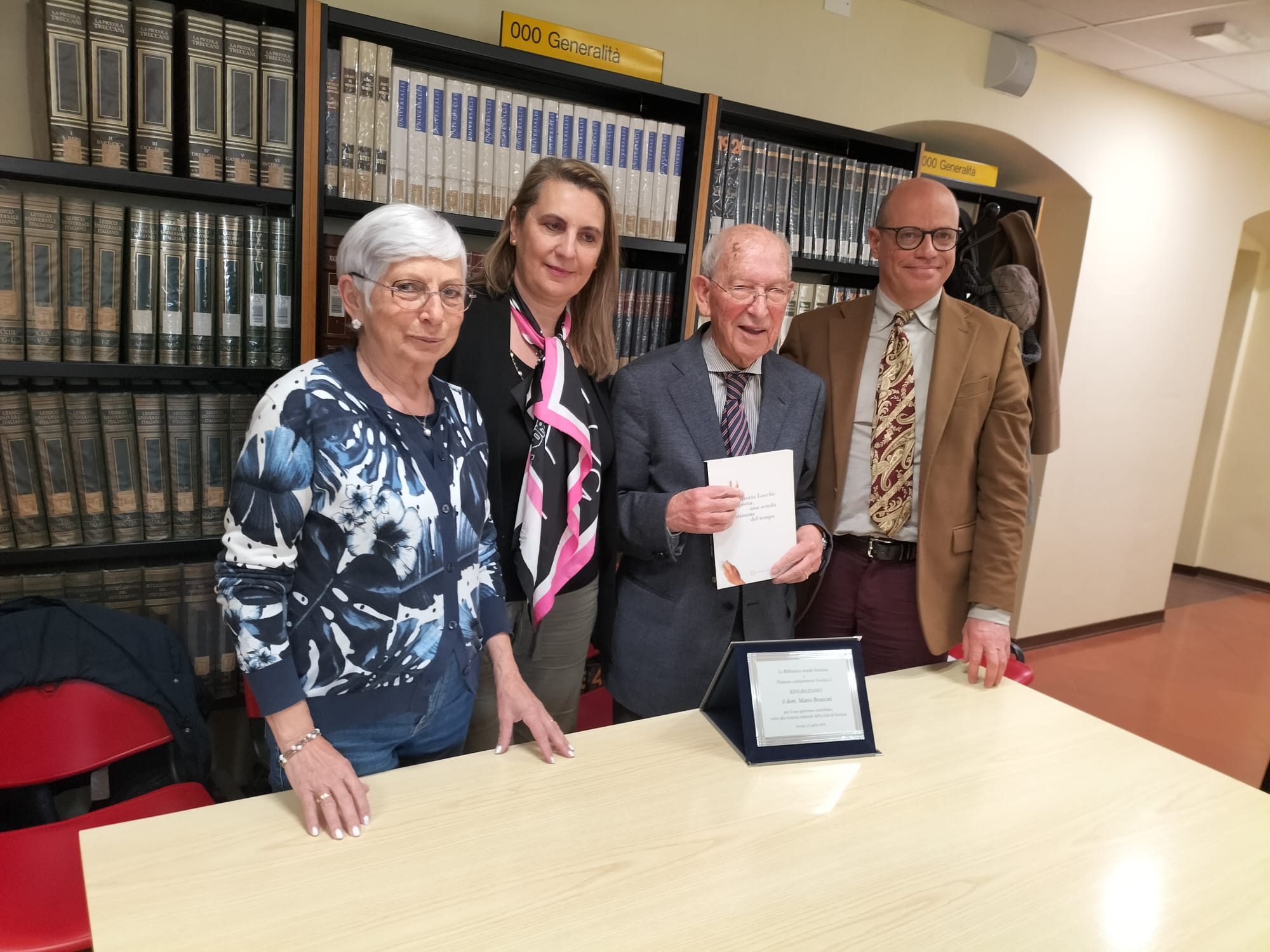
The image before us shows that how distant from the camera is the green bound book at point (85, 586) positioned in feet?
6.80

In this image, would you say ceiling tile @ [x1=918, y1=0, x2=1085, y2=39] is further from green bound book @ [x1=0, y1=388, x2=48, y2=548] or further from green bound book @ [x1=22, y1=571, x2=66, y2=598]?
green bound book @ [x1=22, y1=571, x2=66, y2=598]

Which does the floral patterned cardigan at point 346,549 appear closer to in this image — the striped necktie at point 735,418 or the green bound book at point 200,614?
the striped necktie at point 735,418

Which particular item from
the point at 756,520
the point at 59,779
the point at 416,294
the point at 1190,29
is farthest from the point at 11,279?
the point at 1190,29

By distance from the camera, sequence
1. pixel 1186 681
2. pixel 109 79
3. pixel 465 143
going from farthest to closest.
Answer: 1. pixel 1186 681
2. pixel 465 143
3. pixel 109 79

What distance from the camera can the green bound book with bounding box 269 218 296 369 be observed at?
6.89 ft

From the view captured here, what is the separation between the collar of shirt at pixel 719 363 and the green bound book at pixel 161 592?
5.06 feet

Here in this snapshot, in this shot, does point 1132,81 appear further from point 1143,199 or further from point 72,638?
point 72,638

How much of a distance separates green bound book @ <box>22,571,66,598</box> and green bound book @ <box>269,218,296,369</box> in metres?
0.75

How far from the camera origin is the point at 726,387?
1758mm

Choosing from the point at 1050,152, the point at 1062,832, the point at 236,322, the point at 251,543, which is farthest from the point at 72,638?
the point at 1050,152

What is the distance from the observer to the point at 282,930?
0.91 metres

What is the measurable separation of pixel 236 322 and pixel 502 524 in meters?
1.02

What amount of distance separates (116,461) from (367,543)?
1237 mm

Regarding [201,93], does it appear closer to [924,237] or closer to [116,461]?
[116,461]
